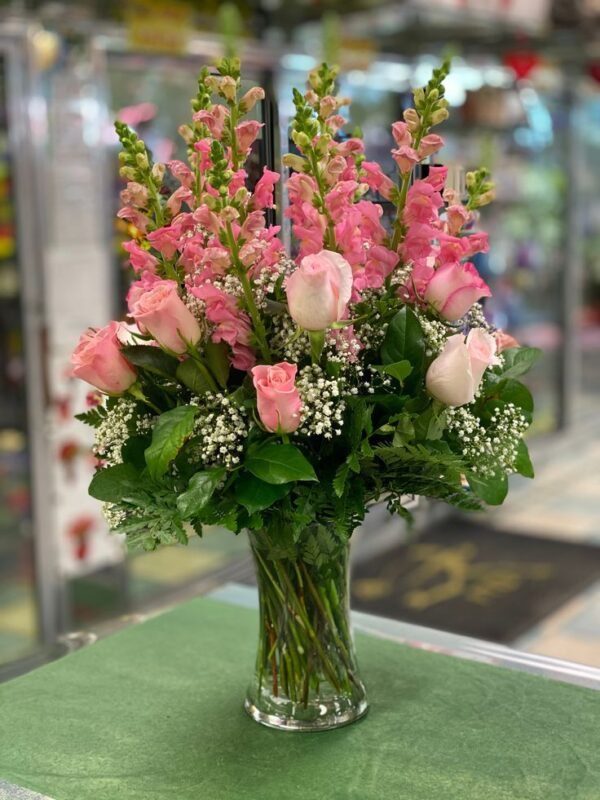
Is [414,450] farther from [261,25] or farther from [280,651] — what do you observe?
[261,25]

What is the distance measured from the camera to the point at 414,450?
1220 millimetres

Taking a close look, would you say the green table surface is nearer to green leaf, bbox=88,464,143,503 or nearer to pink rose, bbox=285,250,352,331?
green leaf, bbox=88,464,143,503

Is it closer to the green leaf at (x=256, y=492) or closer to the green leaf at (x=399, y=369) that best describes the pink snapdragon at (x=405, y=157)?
the green leaf at (x=399, y=369)

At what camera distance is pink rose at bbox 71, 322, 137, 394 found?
1.26 meters

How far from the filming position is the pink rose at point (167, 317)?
1216mm

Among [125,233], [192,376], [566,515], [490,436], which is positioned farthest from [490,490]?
[566,515]

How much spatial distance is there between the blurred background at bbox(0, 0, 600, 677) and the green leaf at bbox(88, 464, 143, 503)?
59 cm

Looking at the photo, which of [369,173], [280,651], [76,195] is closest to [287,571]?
[280,651]

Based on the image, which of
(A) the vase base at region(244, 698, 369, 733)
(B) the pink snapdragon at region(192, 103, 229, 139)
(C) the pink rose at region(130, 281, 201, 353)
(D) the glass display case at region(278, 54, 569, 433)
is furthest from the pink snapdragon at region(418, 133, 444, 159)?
(D) the glass display case at region(278, 54, 569, 433)

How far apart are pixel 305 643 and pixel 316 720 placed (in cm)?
11

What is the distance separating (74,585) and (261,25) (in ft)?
8.55

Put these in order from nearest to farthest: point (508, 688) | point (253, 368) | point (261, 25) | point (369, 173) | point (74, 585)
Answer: point (253, 368) < point (369, 173) < point (508, 688) < point (74, 585) < point (261, 25)

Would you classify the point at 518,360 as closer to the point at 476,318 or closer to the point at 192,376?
the point at 476,318

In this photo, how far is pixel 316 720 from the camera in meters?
1.40
